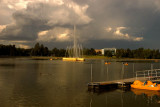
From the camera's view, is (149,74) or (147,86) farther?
(149,74)

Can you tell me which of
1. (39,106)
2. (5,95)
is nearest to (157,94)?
(39,106)

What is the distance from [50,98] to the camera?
23797 millimetres

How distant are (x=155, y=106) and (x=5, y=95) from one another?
2100 cm

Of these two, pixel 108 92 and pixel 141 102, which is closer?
pixel 141 102

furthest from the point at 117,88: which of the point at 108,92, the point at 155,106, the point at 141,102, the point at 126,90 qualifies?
the point at 155,106

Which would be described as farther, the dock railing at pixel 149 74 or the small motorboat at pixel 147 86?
the dock railing at pixel 149 74

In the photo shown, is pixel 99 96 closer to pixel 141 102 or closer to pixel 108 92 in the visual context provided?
pixel 108 92

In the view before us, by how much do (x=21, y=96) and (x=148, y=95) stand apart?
19478 millimetres

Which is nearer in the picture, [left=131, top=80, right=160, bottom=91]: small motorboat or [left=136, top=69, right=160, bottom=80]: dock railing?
[left=131, top=80, right=160, bottom=91]: small motorboat

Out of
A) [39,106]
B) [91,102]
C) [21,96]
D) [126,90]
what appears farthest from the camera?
[126,90]

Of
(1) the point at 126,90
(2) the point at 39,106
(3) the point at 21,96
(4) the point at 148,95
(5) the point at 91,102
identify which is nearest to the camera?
(2) the point at 39,106

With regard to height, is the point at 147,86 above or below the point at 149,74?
above

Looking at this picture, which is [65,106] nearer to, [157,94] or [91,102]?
[91,102]

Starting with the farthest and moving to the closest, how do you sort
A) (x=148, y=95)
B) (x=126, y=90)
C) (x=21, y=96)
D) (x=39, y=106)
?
(x=126, y=90) < (x=148, y=95) < (x=21, y=96) < (x=39, y=106)
